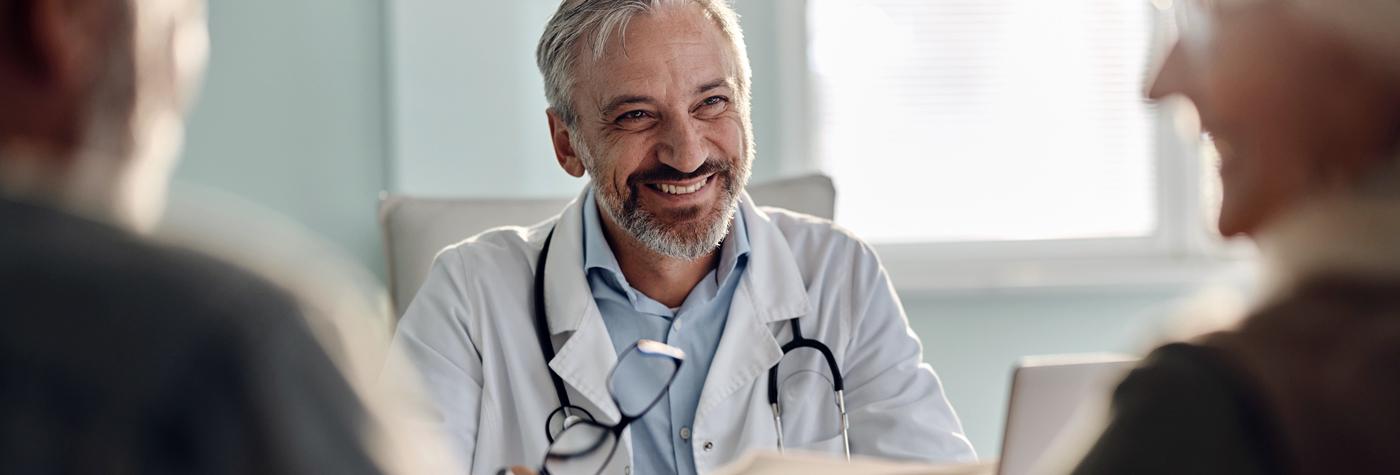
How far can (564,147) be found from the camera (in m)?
1.88

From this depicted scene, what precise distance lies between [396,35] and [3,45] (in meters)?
2.36

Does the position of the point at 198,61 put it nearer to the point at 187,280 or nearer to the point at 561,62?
the point at 187,280

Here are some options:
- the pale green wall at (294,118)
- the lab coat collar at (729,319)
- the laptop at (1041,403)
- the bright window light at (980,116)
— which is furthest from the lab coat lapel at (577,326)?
the bright window light at (980,116)

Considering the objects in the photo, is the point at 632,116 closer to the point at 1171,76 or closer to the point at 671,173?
the point at 671,173

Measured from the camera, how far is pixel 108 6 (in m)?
0.39

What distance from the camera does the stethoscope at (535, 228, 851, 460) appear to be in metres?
1.61

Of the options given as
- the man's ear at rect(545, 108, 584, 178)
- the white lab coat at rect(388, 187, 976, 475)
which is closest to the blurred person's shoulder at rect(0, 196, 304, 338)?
the white lab coat at rect(388, 187, 976, 475)

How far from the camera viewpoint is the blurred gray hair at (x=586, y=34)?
1.72m

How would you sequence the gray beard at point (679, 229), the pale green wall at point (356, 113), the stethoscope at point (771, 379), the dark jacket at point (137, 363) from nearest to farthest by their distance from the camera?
the dark jacket at point (137, 363), the stethoscope at point (771, 379), the gray beard at point (679, 229), the pale green wall at point (356, 113)

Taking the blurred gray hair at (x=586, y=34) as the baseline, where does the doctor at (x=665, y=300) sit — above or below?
below

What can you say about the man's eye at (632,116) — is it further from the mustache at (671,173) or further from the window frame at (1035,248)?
the window frame at (1035,248)

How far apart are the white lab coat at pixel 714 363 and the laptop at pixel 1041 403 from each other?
0.57 metres

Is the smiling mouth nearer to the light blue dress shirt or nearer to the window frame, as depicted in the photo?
the light blue dress shirt

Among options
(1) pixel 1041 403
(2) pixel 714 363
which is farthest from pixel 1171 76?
(2) pixel 714 363
